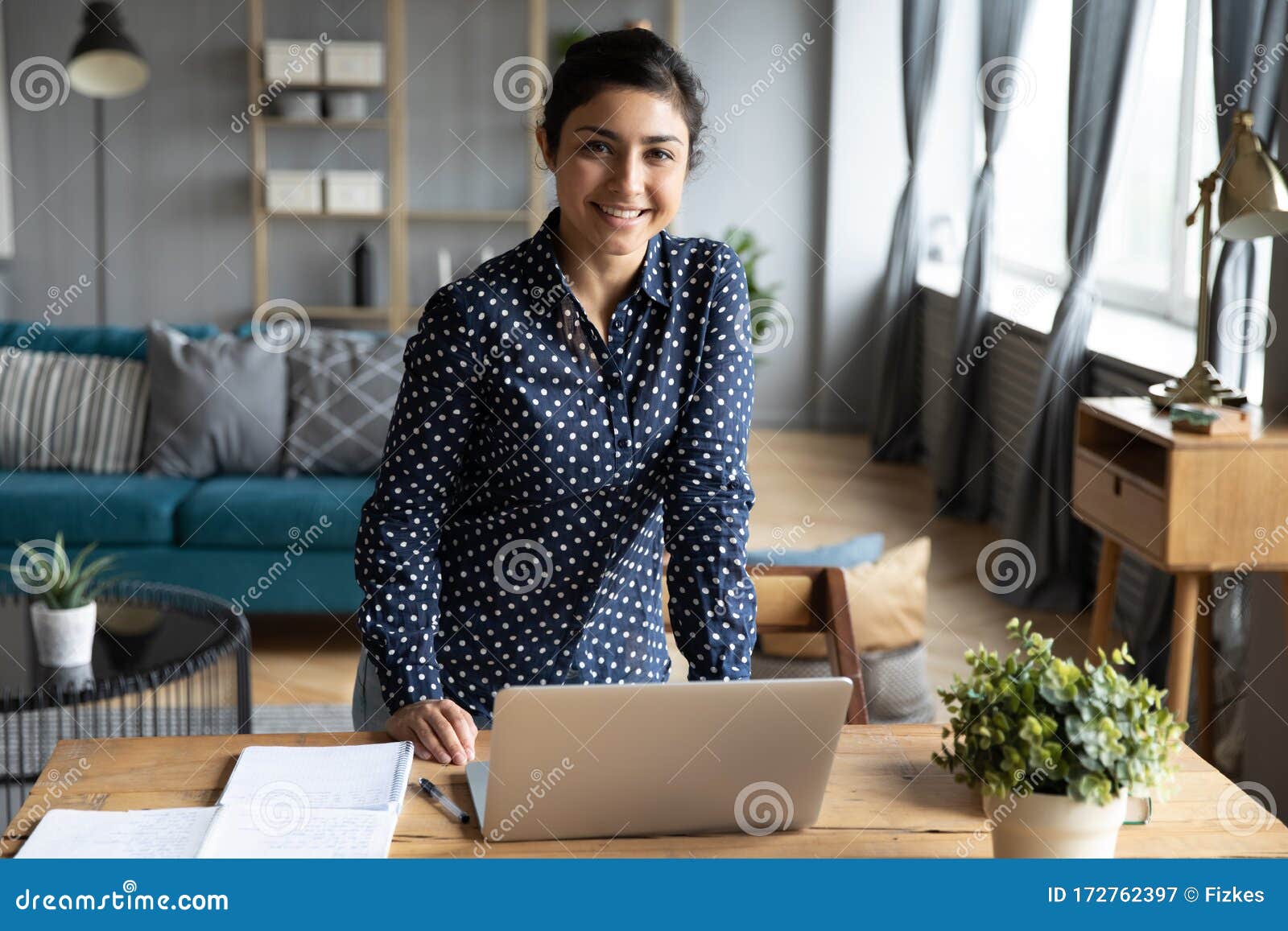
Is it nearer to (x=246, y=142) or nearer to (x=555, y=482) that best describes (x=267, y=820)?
(x=555, y=482)

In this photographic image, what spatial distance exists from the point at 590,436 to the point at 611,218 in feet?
0.75

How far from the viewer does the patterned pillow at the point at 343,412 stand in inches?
156

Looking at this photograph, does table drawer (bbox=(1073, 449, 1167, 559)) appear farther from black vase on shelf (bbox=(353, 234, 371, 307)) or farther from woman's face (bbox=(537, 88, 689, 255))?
black vase on shelf (bbox=(353, 234, 371, 307))

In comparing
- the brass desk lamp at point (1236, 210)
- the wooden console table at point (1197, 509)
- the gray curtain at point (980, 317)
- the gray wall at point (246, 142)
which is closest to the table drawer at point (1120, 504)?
the wooden console table at point (1197, 509)

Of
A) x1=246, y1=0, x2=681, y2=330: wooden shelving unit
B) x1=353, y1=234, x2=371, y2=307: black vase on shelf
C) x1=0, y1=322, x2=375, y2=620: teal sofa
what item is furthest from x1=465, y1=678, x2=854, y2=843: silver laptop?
x1=353, y1=234, x2=371, y2=307: black vase on shelf

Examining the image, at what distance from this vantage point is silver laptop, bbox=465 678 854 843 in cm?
103

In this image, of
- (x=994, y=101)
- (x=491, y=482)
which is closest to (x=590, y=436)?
(x=491, y=482)

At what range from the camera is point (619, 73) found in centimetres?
135

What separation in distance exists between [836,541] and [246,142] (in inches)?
148

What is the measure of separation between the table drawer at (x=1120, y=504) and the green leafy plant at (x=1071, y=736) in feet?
5.31

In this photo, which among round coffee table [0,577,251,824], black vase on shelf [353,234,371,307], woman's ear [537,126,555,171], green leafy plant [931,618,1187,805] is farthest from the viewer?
black vase on shelf [353,234,371,307]

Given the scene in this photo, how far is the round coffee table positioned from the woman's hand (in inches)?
41.9

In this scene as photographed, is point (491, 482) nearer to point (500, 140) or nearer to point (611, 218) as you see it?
point (611, 218)
